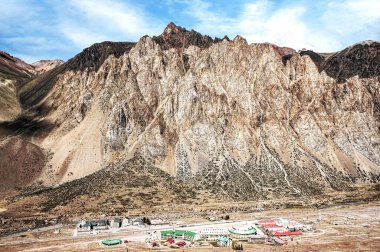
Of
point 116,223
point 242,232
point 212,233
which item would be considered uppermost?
point 116,223

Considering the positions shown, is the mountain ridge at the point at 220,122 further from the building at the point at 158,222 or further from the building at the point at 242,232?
the building at the point at 242,232

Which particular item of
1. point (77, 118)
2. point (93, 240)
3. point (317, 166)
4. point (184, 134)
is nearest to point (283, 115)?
point (317, 166)

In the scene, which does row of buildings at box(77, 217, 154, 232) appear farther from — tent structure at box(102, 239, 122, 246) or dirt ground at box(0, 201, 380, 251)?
tent structure at box(102, 239, 122, 246)

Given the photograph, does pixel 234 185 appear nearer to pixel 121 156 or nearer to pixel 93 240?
pixel 121 156

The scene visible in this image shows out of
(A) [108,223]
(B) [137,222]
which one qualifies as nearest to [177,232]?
(B) [137,222]

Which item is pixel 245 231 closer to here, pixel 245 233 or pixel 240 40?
pixel 245 233

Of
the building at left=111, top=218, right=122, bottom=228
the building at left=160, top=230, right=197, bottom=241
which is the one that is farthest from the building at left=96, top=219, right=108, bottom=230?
the building at left=160, top=230, right=197, bottom=241
